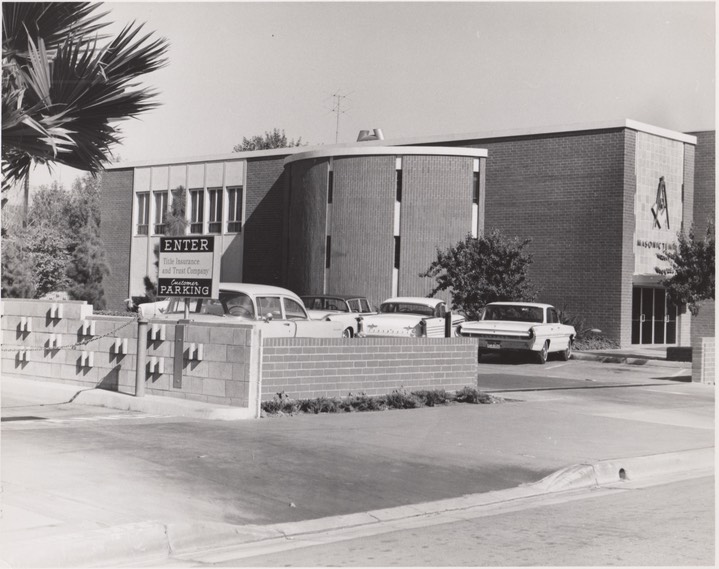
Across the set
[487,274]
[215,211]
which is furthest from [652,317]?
[215,211]

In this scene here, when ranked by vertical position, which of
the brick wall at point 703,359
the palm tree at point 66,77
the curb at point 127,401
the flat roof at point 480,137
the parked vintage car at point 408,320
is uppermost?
the flat roof at point 480,137

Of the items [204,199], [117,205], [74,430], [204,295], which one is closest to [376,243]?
[204,199]

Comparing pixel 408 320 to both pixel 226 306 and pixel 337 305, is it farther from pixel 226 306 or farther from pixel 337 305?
pixel 226 306

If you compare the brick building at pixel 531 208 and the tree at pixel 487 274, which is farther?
the brick building at pixel 531 208

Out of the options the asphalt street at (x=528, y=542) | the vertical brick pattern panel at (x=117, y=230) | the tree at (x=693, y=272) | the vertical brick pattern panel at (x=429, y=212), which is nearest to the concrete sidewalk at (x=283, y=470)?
the asphalt street at (x=528, y=542)

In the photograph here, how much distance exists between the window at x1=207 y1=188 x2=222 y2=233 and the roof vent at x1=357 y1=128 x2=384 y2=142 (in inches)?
294

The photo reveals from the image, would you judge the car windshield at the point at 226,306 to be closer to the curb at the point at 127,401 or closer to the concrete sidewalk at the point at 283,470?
the curb at the point at 127,401

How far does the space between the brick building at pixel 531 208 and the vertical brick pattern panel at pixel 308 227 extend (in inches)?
2.1

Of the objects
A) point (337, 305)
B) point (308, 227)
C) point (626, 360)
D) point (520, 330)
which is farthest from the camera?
point (308, 227)

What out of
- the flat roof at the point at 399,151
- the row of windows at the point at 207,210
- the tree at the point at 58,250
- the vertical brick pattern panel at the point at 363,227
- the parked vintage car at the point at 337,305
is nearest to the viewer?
the parked vintage car at the point at 337,305

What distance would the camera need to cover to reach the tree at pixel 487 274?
94.3 ft

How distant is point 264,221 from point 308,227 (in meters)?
6.56

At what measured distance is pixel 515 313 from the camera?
2619 centimetres

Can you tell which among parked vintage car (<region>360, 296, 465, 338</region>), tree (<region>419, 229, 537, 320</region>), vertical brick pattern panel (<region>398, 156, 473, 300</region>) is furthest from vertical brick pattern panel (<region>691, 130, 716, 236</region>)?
parked vintage car (<region>360, 296, 465, 338</region>)
